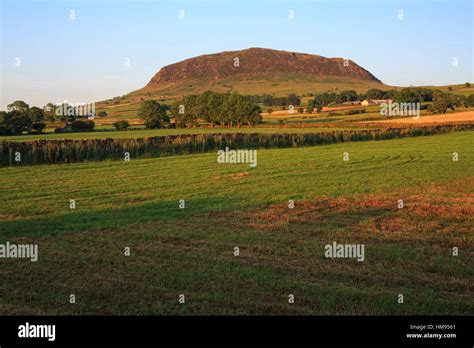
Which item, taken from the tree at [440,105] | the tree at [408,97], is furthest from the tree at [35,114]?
the tree at [408,97]

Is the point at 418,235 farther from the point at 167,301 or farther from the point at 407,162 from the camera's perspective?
the point at 407,162

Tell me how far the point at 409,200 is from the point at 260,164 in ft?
48.5

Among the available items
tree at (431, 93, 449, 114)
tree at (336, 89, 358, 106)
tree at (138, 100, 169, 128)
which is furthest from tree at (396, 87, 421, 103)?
tree at (138, 100, 169, 128)

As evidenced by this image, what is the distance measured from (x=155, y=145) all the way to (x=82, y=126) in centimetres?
4241

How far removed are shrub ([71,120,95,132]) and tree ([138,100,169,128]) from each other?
1283 cm

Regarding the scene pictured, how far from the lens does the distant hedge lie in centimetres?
3434

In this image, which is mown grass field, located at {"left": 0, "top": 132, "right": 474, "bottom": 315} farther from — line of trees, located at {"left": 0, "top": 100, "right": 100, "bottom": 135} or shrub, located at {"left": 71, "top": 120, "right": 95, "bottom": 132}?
shrub, located at {"left": 71, "top": 120, "right": 95, "bottom": 132}

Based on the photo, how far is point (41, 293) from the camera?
30.6ft

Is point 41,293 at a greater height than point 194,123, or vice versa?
point 194,123

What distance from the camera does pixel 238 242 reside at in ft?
42.6

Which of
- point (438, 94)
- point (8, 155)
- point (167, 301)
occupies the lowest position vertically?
point (167, 301)

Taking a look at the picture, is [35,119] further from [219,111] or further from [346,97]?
[346,97]

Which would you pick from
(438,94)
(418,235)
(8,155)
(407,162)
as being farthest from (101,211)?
(438,94)

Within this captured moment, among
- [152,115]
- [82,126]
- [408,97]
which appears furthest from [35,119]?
[408,97]
